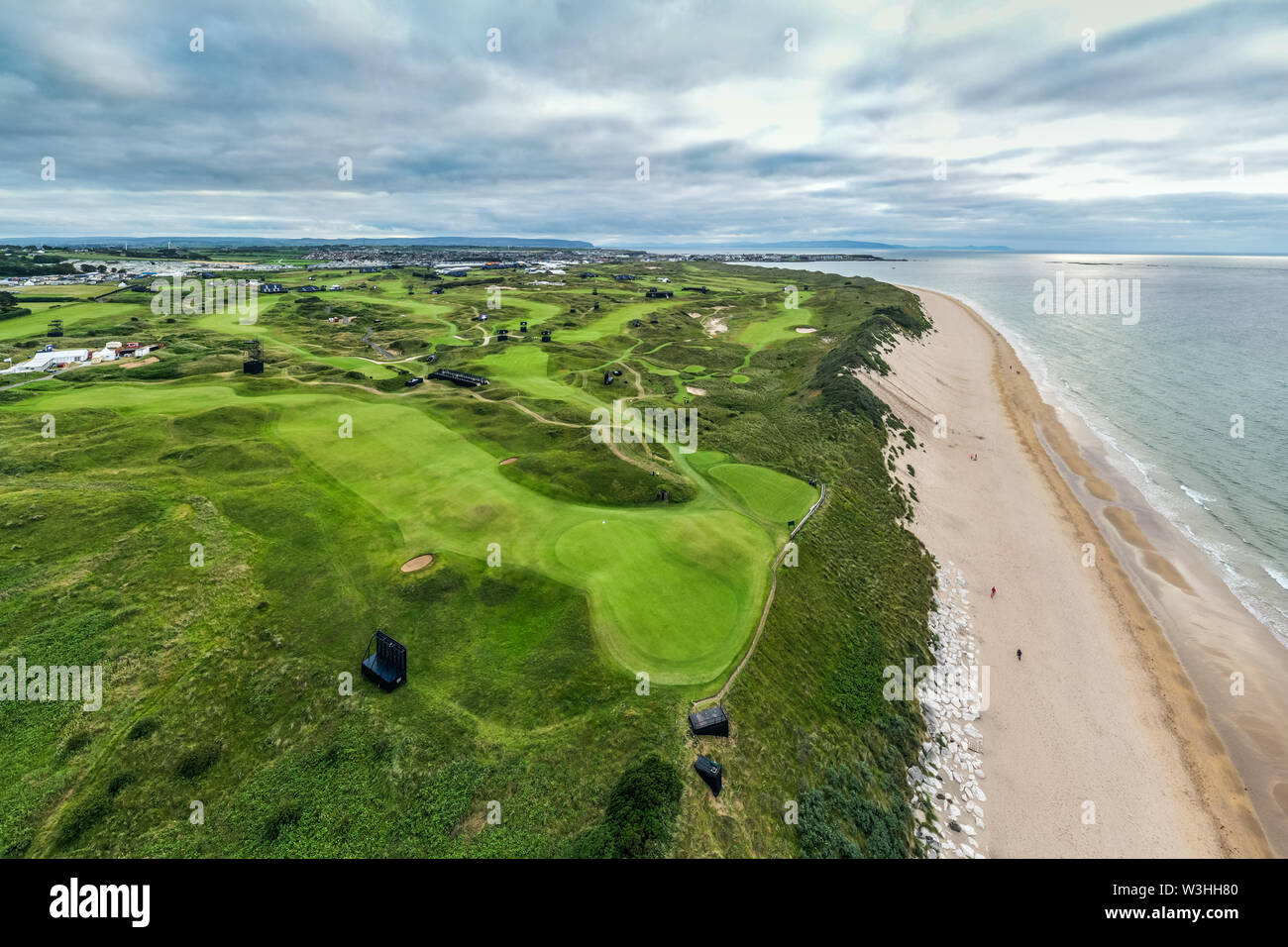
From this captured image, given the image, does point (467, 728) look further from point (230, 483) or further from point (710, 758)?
point (230, 483)

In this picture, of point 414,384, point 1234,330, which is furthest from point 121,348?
point 1234,330

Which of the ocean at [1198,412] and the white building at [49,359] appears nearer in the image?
the ocean at [1198,412]

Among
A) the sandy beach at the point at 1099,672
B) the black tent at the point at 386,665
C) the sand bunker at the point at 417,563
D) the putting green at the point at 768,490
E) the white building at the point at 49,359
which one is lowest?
the sandy beach at the point at 1099,672

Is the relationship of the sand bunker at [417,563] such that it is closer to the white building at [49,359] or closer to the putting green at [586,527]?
the putting green at [586,527]

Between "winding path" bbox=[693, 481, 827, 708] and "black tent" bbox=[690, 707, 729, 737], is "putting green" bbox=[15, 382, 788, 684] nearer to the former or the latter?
"winding path" bbox=[693, 481, 827, 708]

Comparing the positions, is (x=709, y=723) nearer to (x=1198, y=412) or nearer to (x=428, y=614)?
(x=428, y=614)

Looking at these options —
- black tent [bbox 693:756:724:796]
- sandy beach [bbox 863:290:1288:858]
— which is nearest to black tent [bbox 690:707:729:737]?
black tent [bbox 693:756:724:796]

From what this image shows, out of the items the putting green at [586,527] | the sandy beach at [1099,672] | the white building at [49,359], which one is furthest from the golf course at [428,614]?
the white building at [49,359]
